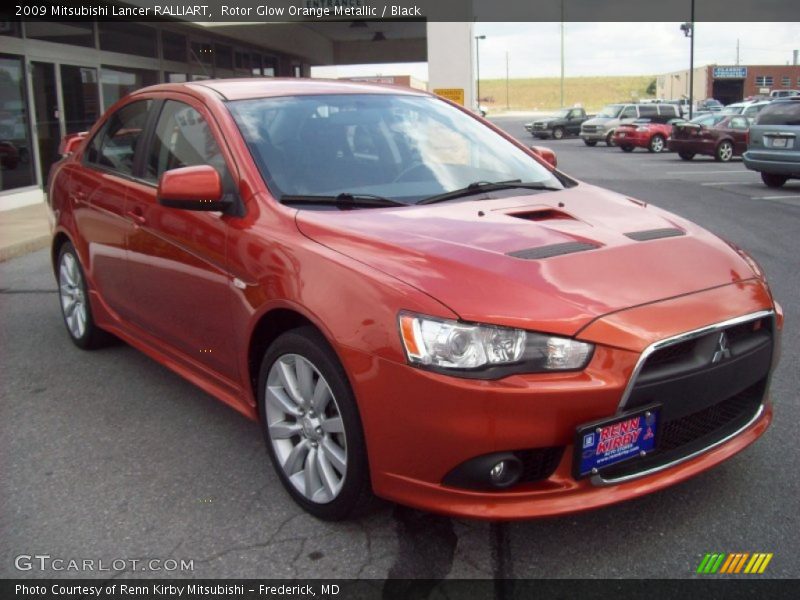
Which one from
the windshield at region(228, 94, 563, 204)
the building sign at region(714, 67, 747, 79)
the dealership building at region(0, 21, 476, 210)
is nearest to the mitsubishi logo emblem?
the windshield at region(228, 94, 563, 204)

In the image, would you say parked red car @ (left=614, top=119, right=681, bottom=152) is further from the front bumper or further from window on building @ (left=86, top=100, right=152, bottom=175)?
the front bumper

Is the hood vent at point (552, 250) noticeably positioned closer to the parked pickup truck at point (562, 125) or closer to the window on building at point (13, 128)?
the window on building at point (13, 128)

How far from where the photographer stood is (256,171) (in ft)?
10.9

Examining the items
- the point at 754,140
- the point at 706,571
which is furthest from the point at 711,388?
the point at 754,140

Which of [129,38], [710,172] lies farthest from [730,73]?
[129,38]

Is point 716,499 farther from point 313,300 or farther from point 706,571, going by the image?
point 313,300

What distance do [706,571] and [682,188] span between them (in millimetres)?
13186

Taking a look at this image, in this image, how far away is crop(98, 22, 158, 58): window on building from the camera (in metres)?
14.9

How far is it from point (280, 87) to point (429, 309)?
1.99 metres

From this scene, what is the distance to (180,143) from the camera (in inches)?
153

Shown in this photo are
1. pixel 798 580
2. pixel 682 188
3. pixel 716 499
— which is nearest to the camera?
pixel 798 580

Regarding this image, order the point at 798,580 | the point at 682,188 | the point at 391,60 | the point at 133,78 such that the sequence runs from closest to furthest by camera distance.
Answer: the point at 798,580 < the point at 682,188 < the point at 133,78 < the point at 391,60

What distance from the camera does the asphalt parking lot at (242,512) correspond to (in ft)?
8.77

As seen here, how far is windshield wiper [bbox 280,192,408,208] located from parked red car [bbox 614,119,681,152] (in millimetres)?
25168
